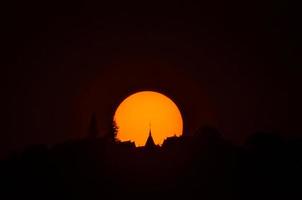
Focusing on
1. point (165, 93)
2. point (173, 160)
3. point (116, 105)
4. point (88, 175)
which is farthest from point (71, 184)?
point (165, 93)

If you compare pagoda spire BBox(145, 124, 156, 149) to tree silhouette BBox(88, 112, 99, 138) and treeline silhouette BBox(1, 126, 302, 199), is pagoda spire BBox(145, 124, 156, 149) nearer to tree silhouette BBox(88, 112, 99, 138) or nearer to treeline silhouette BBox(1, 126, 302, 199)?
treeline silhouette BBox(1, 126, 302, 199)

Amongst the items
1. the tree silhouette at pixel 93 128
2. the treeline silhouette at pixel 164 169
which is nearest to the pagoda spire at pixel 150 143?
the treeline silhouette at pixel 164 169

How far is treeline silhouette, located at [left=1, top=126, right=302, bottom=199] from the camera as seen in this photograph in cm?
6612

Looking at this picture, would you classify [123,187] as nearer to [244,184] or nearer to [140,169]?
[140,169]

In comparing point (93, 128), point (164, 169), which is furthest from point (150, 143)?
point (93, 128)

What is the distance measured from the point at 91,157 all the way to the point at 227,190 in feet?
51.9

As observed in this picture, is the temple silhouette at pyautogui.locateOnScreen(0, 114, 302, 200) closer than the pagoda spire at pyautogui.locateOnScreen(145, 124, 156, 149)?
Yes

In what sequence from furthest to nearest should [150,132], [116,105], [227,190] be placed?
[116,105] → [150,132] → [227,190]

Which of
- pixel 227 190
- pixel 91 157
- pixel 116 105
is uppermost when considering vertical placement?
pixel 116 105

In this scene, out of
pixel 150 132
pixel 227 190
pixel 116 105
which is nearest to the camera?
pixel 227 190

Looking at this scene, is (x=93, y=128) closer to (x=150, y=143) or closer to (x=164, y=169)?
(x=150, y=143)

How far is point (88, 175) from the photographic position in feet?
223

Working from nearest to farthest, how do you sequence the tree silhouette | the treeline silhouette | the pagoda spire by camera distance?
the treeline silhouette, the pagoda spire, the tree silhouette

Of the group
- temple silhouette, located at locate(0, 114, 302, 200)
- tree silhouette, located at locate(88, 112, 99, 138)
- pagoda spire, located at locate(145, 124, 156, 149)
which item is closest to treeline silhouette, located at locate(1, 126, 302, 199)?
temple silhouette, located at locate(0, 114, 302, 200)
